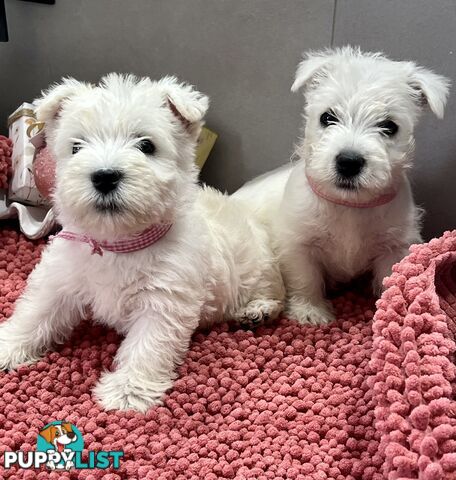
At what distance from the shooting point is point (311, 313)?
8.69 ft

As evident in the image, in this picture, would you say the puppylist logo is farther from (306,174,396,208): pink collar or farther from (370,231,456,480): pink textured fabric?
(306,174,396,208): pink collar

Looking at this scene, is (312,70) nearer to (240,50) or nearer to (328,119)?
(328,119)

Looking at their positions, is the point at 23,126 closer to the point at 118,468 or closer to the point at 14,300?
the point at 14,300

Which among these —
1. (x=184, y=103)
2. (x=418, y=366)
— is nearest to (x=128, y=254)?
(x=184, y=103)

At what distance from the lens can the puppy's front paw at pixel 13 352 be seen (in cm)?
222

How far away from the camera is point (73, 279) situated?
219 cm

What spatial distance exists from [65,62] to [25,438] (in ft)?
8.08

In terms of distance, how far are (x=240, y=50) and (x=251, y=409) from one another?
1.95 meters

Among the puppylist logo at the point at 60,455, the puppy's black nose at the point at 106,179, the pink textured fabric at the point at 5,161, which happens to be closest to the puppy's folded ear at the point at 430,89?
the puppy's black nose at the point at 106,179

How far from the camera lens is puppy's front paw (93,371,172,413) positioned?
206 centimetres

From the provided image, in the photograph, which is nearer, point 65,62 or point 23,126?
point 23,126

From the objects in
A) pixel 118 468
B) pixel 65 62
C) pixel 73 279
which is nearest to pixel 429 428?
pixel 118 468

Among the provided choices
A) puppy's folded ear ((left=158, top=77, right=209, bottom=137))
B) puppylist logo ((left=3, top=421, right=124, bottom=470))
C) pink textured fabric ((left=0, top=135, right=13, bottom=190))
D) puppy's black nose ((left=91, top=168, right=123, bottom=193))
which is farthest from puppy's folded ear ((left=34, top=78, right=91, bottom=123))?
pink textured fabric ((left=0, top=135, right=13, bottom=190))

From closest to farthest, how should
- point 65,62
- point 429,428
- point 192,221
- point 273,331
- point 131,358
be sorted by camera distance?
point 429,428 < point 131,358 < point 192,221 < point 273,331 < point 65,62
